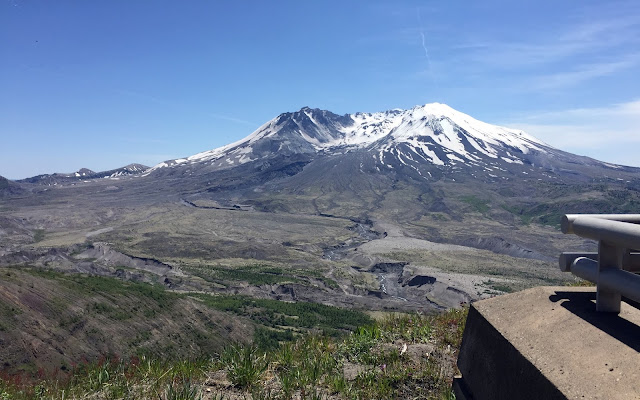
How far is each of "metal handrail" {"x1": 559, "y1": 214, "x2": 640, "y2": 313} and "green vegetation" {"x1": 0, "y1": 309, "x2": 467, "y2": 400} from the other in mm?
1495

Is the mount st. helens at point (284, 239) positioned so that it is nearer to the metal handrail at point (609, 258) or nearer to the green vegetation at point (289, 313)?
the green vegetation at point (289, 313)

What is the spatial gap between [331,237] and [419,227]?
81.8 ft

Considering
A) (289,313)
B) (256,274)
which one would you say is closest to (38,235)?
(256,274)

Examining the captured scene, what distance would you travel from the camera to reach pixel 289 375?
4.48 metres

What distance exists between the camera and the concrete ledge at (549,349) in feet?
9.07

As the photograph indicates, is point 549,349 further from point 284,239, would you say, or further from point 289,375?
point 284,239

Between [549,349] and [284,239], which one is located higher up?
[549,349]

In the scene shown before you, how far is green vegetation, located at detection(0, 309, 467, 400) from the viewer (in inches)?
166

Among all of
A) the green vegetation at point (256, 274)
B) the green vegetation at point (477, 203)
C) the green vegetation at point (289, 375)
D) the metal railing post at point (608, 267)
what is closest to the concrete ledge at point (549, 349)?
the metal railing post at point (608, 267)

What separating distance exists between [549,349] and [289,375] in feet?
7.65

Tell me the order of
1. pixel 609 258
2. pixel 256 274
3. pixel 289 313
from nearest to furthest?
pixel 609 258, pixel 289 313, pixel 256 274

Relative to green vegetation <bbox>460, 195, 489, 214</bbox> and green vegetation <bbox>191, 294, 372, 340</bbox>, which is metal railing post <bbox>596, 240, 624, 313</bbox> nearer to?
green vegetation <bbox>191, 294, 372, 340</bbox>

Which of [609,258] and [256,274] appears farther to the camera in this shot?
[256,274]

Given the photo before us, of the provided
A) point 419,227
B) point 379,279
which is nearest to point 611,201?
point 419,227
